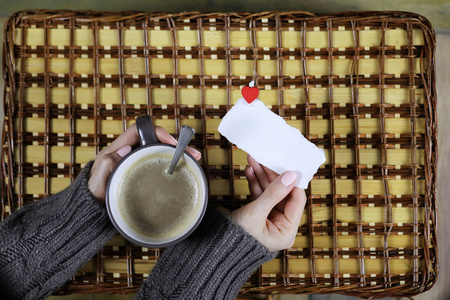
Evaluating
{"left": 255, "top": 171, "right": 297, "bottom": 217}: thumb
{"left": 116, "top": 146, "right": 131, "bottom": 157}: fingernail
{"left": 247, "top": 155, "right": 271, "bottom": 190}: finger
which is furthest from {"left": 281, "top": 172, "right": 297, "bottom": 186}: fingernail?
{"left": 116, "top": 146, "right": 131, "bottom": 157}: fingernail

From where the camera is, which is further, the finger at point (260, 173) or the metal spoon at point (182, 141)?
the finger at point (260, 173)

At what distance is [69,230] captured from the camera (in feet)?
2.13

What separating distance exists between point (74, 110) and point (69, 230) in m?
0.23

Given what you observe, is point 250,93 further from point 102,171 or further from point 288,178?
point 102,171

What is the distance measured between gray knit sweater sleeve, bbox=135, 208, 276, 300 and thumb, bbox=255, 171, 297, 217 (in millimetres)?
59

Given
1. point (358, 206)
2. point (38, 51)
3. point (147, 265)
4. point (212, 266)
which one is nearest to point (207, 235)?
point (212, 266)

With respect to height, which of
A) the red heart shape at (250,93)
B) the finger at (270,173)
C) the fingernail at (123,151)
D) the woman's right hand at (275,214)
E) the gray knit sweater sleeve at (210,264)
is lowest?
the gray knit sweater sleeve at (210,264)

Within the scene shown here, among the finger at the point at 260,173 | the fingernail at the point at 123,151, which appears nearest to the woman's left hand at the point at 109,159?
the fingernail at the point at 123,151

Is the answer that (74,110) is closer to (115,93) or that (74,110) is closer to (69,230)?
(115,93)

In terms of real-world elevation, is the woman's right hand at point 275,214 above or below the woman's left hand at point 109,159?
below

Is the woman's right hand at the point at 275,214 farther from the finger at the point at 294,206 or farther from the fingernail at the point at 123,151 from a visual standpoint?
the fingernail at the point at 123,151

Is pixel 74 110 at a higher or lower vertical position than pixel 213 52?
lower

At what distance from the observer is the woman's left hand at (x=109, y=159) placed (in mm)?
623

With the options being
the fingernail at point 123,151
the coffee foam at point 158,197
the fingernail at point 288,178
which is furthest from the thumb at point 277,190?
the fingernail at point 123,151
